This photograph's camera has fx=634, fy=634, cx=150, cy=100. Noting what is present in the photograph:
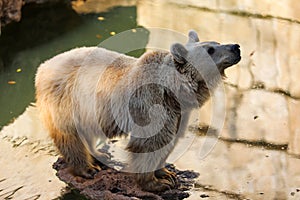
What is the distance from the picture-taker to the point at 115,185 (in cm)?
500

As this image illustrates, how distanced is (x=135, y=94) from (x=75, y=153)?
728mm

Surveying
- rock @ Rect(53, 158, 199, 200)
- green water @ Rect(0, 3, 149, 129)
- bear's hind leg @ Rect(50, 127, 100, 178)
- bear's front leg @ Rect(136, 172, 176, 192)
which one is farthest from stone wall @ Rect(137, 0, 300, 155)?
bear's hind leg @ Rect(50, 127, 100, 178)

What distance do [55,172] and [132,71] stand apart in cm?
119

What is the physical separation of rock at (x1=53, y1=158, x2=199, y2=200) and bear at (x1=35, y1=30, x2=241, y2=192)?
11 cm

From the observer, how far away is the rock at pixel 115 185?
4900 millimetres

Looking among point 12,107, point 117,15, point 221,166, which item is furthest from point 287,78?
point 12,107

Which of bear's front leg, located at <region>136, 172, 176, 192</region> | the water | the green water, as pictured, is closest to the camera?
bear's front leg, located at <region>136, 172, 176, 192</region>

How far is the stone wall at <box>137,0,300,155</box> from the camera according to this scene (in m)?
5.77

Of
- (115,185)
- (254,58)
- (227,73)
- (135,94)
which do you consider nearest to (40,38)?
(227,73)

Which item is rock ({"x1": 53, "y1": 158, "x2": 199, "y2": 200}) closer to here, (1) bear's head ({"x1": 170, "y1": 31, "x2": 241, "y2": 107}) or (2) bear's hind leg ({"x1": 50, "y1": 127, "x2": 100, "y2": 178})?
(2) bear's hind leg ({"x1": 50, "y1": 127, "x2": 100, "y2": 178})

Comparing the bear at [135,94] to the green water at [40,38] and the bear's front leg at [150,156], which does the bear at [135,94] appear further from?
the green water at [40,38]

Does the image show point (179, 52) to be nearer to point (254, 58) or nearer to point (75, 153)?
point (75, 153)

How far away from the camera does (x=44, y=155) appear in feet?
17.7

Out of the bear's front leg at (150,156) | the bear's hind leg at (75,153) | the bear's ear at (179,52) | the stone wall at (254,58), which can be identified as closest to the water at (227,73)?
the stone wall at (254,58)
